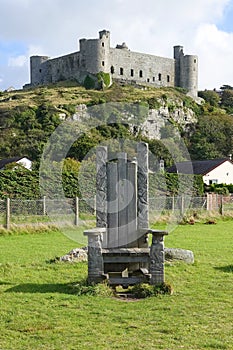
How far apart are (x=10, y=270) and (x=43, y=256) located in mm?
2657

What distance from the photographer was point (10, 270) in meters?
11.5

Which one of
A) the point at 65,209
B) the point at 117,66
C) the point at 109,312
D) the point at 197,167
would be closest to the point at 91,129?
the point at 197,167

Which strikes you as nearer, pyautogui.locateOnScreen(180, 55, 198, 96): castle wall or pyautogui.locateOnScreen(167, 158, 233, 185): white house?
pyautogui.locateOnScreen(167, 158, 233, 185): white house

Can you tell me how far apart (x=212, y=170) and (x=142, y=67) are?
6525 cm

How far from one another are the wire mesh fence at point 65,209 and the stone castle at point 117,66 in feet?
265

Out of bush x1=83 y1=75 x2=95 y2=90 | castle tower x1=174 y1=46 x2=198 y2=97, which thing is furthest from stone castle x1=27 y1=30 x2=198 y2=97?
bush x1=83 y1=75 x2=95 y2=90

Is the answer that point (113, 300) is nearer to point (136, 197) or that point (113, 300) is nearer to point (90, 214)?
point (136, 197)

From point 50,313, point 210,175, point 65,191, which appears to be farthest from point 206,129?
point 50,313

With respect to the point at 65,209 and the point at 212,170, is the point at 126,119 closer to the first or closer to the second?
the point at 212,170

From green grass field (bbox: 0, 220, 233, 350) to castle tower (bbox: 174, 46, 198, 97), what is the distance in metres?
108

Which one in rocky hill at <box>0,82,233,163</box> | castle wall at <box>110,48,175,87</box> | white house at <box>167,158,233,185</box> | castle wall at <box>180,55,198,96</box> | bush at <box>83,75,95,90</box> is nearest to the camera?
white house at <box>167,158,233,185</box>

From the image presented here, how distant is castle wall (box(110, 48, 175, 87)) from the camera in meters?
111

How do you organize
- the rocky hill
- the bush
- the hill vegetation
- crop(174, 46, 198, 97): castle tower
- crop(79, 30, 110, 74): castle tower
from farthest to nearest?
crop(174, 46, 198, 97): castle tower, crop(79, 30, 110, 74): castle tower, the bush, the rocky hill, the hill vegetation

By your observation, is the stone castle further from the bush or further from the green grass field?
the green grass field
